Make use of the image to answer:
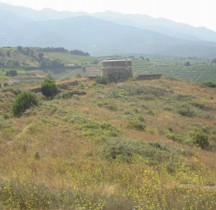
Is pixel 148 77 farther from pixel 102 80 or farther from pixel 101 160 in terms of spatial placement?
pixel 101 160

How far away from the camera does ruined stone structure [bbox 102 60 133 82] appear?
49.7m

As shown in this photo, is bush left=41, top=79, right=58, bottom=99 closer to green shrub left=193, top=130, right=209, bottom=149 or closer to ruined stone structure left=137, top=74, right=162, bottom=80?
ruined stone structure left=137, top=74, right=162, bottom=80

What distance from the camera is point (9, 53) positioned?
335ft

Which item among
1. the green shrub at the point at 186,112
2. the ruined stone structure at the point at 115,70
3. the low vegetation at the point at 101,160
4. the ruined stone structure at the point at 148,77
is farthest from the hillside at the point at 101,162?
the ruined stone structure at the point at 148,77

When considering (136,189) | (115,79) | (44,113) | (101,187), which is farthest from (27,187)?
(115,79)

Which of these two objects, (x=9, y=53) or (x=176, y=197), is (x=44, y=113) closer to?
(x=176, y=197)

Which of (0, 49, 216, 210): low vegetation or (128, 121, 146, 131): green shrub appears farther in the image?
(128, 121, 146, 131): green shrub

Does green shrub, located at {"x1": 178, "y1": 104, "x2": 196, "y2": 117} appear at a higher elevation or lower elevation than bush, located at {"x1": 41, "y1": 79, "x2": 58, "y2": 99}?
lower

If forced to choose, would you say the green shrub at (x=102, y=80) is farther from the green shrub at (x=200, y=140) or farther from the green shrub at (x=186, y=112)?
the green shrub at (x=200, y=140)

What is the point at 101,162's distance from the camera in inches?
455

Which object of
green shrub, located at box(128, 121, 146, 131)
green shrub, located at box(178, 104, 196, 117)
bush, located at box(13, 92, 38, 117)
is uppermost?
bush, located at box(13, 92, 38, 117)

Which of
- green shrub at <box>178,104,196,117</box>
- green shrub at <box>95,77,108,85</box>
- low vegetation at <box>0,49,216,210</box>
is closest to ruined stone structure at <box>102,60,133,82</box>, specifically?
green shrub at <box>95,77,108,85</box>

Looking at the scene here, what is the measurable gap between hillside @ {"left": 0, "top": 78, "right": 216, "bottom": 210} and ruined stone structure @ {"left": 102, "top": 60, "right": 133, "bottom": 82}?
18.1m

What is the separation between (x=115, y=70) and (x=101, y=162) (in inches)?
1550
